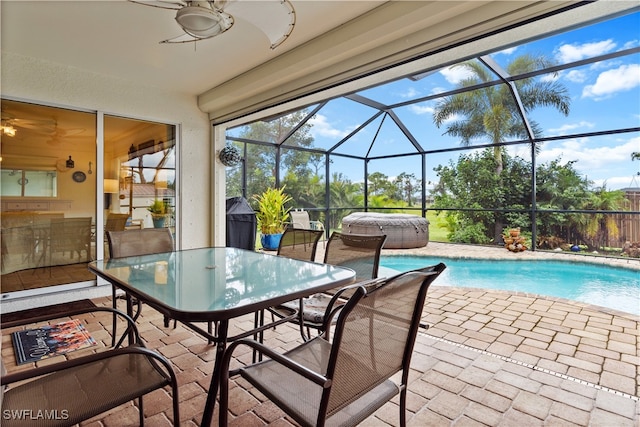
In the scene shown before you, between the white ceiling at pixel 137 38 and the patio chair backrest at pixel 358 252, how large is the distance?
5.94 feet

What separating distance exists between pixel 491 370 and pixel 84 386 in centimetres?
239

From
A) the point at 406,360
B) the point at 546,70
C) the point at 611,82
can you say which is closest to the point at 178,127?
Answer: the point at 406,360

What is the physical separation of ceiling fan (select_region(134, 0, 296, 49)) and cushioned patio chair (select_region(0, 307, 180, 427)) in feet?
5.57

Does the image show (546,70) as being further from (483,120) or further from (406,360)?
(406,360)

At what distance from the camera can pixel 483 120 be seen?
31.0 feet

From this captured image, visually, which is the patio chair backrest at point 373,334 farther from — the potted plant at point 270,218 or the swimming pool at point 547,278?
the potted plant at point 270,218

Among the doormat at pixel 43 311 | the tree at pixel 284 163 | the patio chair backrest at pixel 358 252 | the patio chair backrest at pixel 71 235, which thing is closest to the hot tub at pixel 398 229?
the tree at pixel 284 163

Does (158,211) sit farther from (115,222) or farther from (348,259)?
(348,259)

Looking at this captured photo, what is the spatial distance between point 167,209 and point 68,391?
3.76 metres

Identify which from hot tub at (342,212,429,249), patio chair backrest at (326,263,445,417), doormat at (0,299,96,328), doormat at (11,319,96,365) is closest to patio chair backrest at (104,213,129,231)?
doormat at (0,299,96,328)

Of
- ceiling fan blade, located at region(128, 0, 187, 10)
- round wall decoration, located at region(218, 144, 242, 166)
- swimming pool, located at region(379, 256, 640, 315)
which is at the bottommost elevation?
swimming pool, located at region(379, 256, 640, 315)

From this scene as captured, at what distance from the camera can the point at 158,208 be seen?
4.68 meters

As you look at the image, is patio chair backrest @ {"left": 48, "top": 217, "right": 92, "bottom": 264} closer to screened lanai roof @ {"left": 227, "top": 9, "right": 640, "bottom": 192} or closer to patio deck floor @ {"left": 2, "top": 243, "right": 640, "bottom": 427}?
patio deck floor @ {"left": 2, "top": 243, "right": 640, "bottom": 427}

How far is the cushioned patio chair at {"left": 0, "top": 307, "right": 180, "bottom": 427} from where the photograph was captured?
1.06 meters
